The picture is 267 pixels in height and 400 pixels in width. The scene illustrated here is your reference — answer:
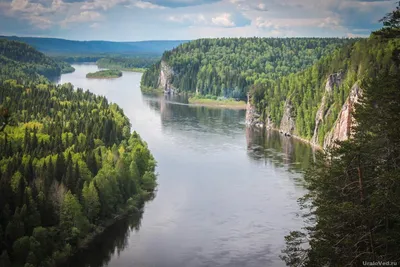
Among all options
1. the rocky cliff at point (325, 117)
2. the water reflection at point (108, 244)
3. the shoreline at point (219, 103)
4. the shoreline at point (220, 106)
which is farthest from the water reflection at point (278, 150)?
the shoreline at point (219, 103)

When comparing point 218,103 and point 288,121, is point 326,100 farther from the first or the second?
point 218,103

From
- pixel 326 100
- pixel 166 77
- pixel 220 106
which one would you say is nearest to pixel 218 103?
pixel 220 106

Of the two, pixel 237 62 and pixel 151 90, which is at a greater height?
pixel 237 62

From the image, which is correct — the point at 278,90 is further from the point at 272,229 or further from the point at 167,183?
the point at 272,229

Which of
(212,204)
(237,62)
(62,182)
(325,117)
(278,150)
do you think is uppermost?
(237,62)

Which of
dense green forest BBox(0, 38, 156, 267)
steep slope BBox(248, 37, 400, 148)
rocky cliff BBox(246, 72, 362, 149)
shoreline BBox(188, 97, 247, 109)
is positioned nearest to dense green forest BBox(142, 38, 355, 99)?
shoreline BBox(188, 97, 247, 109)

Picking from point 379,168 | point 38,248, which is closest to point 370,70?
point 38,248

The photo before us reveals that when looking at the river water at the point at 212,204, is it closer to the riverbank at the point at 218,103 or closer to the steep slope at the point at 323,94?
the steep slope at the point at 323,94
